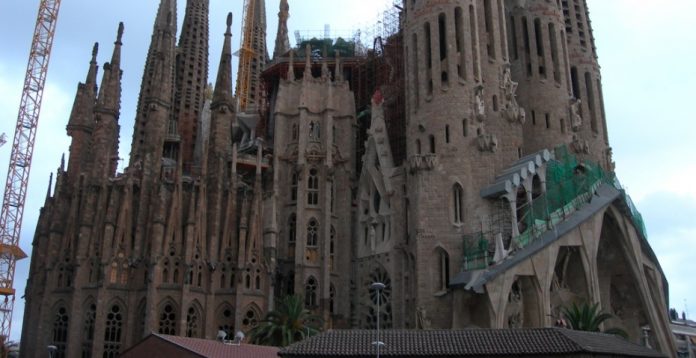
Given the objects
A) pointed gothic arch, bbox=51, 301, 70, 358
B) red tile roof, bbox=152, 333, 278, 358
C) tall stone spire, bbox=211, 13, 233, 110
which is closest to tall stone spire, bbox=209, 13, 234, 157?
tall stone spire, bbox=211, 13, 233, 110

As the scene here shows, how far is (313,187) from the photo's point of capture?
2228 inches

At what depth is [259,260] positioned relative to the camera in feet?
171

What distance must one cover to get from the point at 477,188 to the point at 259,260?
636 inches

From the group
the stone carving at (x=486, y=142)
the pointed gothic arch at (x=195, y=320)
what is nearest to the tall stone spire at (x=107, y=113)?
the pointed gothic arch at (x=195, y=320)

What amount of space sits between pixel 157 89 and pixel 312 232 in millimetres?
16645

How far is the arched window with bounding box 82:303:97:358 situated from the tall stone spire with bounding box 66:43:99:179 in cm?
1214

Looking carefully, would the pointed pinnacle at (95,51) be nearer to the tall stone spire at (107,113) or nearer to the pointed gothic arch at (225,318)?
the tall stone spire at (107,113)

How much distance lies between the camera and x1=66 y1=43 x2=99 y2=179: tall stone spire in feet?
194

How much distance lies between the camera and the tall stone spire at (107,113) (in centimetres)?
5425

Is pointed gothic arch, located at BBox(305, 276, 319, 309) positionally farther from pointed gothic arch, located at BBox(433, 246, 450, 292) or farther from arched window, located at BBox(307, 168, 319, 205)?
pointed gothic arch, located at BBox(433, 246, 450, 292)

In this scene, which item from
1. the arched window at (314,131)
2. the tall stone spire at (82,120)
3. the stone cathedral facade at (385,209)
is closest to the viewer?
the stone cathedral facade at (385,209)

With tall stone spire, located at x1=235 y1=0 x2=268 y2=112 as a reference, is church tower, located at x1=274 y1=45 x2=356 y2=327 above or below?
below

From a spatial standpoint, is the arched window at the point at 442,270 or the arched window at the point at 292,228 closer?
the arched window at the point at 442,270

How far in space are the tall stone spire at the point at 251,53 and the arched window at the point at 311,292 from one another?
36.8 m
